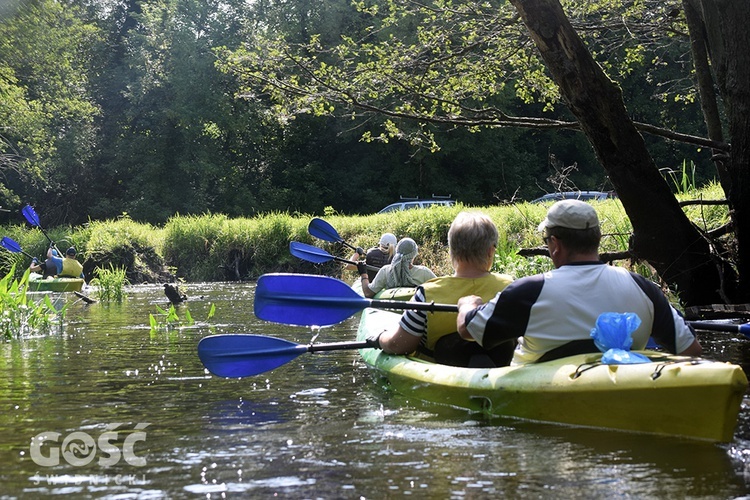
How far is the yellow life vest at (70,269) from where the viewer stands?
Result: 15416 millimetres

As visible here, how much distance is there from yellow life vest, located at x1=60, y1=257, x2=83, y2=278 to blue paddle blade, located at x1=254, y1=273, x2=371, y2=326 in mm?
10593

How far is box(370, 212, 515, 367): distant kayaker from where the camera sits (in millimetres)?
4871

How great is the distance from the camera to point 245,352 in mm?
5562

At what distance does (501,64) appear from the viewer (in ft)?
35.1

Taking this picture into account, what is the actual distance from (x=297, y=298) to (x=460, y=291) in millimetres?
1184

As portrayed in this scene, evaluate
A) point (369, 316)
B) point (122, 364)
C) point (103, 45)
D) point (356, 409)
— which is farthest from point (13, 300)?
point (103, 45)

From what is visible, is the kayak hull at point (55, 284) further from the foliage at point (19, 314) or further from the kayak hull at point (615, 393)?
the kayak hull at point (615, 393)

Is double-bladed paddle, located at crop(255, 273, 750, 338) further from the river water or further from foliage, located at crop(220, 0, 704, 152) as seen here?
foliage, located at crop(220, 0, 704, 152)

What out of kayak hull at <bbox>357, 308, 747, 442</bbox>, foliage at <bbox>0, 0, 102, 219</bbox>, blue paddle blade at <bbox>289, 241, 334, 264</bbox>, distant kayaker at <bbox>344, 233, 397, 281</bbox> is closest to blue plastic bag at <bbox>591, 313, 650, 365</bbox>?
kayak hull at <bbox>357, 308, 747, 442</bbox>

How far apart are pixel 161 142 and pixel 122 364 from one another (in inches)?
1156

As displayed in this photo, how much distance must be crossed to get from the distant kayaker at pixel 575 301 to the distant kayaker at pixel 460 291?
598mm

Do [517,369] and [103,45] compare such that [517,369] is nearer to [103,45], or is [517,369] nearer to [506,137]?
[506,137]

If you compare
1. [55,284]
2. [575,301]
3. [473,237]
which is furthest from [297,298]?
[55,284]

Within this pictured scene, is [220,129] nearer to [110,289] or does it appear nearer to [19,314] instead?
[110,289]
